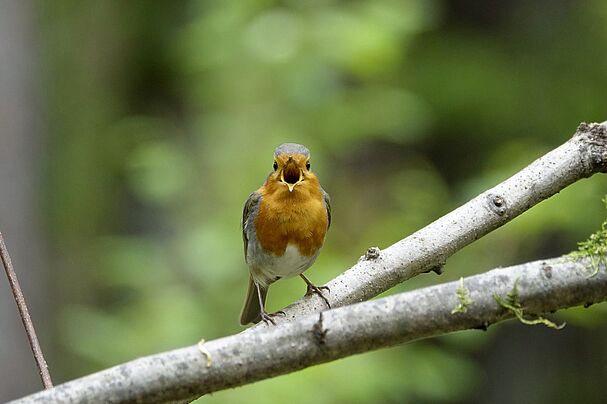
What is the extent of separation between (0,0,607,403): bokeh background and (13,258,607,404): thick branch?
2.64m

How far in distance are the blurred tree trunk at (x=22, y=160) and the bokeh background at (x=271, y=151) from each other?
0.02 meters

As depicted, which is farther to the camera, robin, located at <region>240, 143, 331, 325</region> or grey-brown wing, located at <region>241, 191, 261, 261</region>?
grey-brown wing, located at <region>241, 191, 261, 261</region>

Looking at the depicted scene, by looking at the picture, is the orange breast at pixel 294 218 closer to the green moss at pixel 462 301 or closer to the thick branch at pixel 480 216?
the thick branch at pixel 480 216

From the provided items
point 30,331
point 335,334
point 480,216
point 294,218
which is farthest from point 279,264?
point 335,334

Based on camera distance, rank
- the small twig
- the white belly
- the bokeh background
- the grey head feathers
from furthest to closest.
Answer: the bokeh background
the white belly
the grey head feathers
the small twig

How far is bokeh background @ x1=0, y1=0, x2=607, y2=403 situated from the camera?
16.3ft

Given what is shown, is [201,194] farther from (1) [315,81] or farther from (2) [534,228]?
(2) [534,228]

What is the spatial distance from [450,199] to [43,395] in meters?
3.93

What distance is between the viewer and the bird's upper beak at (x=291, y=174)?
372 centimetres

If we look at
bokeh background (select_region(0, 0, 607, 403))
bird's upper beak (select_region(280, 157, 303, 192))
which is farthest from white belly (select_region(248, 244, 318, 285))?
bokeh background (select_region(0, 0, 607, 403))

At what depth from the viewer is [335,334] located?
1945mm

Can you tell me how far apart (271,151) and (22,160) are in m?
2.72

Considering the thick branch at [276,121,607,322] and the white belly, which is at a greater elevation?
the white belly

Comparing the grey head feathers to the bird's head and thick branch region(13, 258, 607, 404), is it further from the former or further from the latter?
thick branch region(13, 258, 607, 404)
